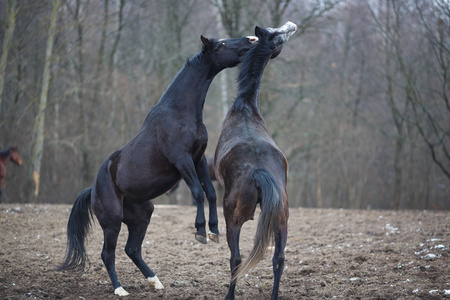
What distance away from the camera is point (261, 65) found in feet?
16.7

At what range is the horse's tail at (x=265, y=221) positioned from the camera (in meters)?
4.03

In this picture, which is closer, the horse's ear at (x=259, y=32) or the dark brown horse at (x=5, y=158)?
the horse's ear at (x=259, y=32)

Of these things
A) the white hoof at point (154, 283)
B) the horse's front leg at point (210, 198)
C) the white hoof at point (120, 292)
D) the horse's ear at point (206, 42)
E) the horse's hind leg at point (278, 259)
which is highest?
the horse's ear at point (206, 42)

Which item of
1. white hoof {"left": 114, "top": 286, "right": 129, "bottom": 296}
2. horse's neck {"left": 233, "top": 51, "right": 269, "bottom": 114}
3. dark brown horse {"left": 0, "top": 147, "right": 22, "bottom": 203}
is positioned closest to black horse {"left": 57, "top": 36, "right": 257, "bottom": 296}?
white hoof {"left": 114, "top": 286, "right": 129, "bottom": 296}

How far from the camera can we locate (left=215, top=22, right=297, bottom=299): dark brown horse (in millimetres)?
4074

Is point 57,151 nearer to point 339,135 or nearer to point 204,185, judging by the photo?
point 339,135

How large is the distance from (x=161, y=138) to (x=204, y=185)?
0.72 m

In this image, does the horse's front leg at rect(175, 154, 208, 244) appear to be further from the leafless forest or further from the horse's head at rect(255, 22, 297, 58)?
the leafless forest

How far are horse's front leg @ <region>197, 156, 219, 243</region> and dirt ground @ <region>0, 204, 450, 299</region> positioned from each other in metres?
0.68

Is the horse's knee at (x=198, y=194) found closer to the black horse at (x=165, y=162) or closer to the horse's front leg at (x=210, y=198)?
the black horse at (x=165, y=162)

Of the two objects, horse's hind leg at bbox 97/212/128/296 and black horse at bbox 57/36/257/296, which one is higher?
black horse at bbox 57/36/257/296

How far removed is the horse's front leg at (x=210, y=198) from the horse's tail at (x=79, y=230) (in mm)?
1633

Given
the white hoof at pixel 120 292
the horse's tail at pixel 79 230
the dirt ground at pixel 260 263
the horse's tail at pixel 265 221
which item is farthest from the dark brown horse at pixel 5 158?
the horse's tail at pixel 265 221

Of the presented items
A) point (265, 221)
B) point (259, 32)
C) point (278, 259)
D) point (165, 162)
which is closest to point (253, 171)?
point (265, 221)
